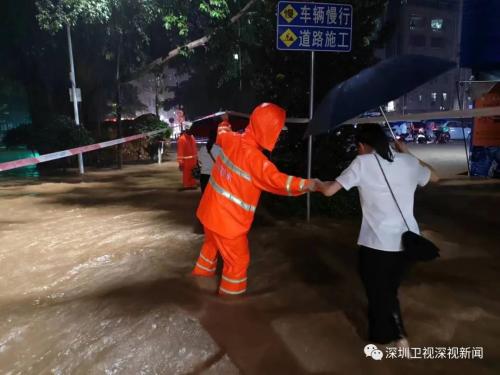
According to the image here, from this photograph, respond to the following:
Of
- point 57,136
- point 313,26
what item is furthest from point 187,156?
point 57,136

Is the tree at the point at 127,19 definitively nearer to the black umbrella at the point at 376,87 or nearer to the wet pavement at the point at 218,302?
the wet pavement at the point at 218,302

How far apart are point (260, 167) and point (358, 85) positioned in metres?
1.00

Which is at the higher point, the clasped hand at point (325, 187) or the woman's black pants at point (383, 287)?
the clasped hand at point (325, 187)

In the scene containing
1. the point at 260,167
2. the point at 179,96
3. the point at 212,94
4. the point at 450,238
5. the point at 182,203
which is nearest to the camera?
the point at 260,167

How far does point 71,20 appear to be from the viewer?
1304 centimetres

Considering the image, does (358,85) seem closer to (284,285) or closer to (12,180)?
(284,285)

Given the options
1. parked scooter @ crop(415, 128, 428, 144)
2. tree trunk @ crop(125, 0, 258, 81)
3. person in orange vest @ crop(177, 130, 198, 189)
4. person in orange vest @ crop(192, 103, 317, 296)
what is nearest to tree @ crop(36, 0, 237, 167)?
tree trunk @ crop(125, 0, 258, 81)

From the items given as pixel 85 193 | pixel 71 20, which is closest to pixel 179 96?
pixel 71 20

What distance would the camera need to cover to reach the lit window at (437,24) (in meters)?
59.4

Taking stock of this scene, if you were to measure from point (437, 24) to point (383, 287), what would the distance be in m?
67.6

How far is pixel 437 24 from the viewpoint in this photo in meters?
59.6

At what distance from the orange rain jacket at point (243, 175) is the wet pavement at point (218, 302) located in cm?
84

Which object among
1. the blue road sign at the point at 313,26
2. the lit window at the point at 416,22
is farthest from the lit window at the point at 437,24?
the blue road sign at the point at 313,26

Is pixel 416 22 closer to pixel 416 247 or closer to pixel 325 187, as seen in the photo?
pixel 325 187
